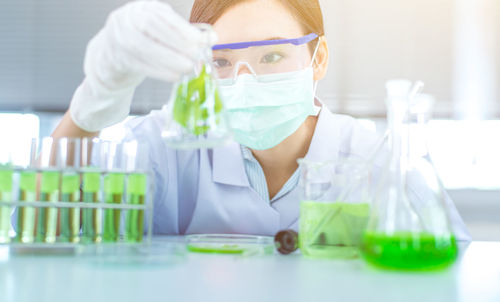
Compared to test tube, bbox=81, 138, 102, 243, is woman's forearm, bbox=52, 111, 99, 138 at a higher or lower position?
higher

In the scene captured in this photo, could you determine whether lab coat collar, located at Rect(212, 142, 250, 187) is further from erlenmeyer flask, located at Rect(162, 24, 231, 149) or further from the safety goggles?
erlenmeyer flask, located at Rect(162, 24, 231, 149)

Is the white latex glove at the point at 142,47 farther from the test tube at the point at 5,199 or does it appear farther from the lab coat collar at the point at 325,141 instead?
the lab coat collar at the point at 325,141

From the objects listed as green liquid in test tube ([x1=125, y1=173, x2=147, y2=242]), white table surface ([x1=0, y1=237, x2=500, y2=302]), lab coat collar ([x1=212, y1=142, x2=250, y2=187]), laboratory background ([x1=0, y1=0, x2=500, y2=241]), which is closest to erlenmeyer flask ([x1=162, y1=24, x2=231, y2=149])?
green liquid in test tube ([x1=125, y1=173, x2=147, y2=242])

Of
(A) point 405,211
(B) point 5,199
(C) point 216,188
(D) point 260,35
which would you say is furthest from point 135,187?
(D) point 260,35

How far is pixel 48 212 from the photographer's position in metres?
0.91

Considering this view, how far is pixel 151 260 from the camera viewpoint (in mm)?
819

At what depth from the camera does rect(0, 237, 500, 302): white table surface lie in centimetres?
61

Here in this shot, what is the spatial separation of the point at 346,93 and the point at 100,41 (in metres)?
3.28

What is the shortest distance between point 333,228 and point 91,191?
463mm

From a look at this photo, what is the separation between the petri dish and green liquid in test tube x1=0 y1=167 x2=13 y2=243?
347mm

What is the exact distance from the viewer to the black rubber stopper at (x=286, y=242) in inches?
A: 38.9

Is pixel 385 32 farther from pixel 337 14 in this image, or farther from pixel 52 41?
pixel 52 41

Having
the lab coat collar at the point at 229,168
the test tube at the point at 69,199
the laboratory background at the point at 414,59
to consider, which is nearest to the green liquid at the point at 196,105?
the test tube at the point at 69,199

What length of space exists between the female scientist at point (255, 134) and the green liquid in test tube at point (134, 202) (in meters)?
0.33
